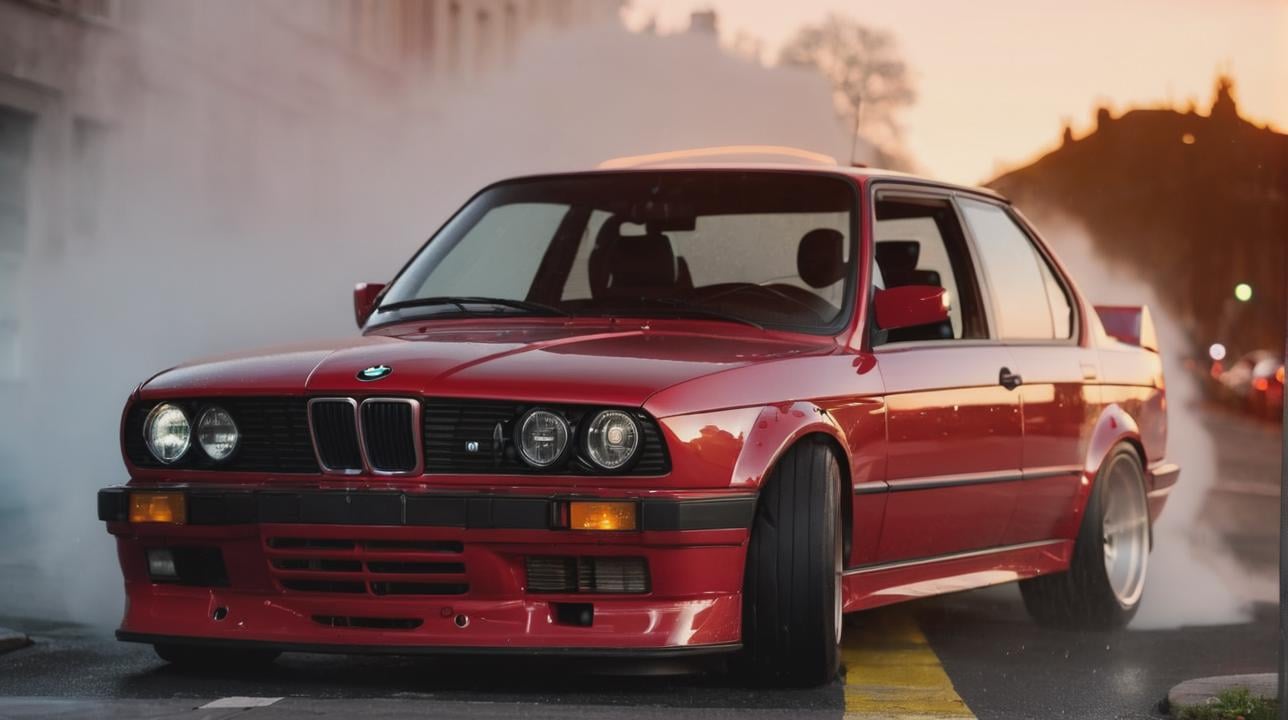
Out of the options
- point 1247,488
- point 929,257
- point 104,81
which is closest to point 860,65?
point 1247,488

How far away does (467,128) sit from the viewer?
2031 centimetres

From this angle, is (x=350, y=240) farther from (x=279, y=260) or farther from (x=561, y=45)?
(x=561, y=45)

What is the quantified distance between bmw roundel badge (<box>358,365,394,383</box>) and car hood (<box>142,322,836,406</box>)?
0.01 meters

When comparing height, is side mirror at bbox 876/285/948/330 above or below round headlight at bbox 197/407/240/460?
above

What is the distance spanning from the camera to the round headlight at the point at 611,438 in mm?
5879

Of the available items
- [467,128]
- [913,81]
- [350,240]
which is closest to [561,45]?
[467,128]

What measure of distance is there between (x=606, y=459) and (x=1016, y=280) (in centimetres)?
295

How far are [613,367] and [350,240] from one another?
11.5 meters

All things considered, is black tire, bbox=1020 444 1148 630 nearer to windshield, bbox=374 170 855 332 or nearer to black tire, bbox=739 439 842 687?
windshield, bbox=374 170 855 332

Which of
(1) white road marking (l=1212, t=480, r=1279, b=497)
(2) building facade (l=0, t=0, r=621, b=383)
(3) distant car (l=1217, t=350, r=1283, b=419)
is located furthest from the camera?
(3) distant car (l=1217, t=350, r=1283, b=419)


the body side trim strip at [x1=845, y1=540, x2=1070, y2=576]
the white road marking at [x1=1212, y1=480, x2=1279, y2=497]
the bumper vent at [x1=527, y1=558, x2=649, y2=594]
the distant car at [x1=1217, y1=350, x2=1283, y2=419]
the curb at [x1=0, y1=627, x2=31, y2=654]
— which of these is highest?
the bumper vent at [x1=527, y1=558, x2=649, y2=594]

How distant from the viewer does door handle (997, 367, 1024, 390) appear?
7719 mm

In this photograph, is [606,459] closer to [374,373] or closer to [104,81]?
[374,373]

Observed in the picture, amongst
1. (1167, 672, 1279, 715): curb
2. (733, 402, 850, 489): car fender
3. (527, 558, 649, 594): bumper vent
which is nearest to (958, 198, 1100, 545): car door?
(1167, 672, 1279, 715): curb
